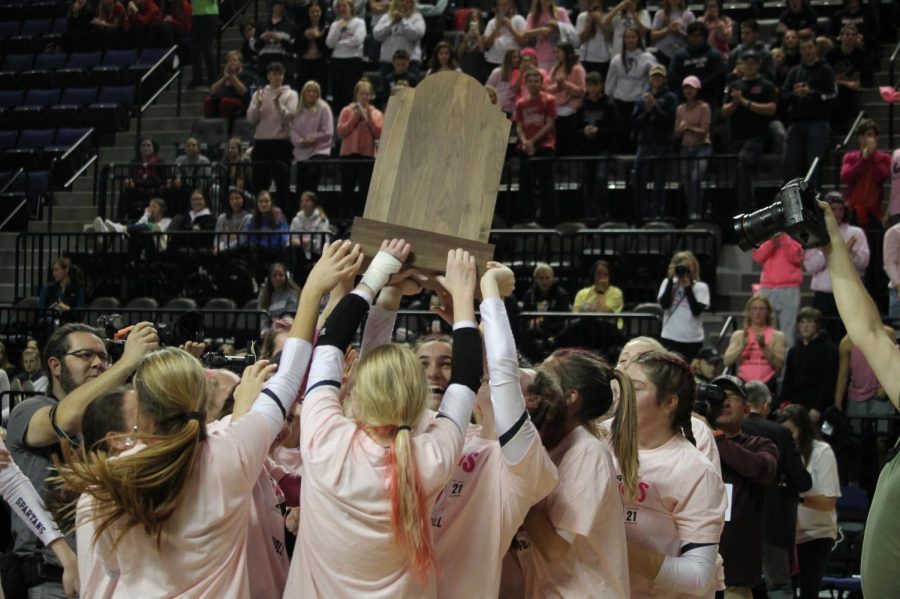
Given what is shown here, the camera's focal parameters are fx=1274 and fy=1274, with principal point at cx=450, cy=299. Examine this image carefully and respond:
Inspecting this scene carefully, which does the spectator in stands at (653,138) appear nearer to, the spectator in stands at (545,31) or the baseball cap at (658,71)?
the baseball cap at (658,71)

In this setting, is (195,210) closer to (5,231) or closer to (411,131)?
(5,231)

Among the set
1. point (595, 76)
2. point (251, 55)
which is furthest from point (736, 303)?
point (251, 55)

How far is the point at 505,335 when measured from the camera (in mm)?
3705

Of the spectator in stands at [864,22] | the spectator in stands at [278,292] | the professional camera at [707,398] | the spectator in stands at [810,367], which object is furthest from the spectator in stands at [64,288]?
the spectator in stands at [864,22]

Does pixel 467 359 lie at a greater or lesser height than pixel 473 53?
lesser

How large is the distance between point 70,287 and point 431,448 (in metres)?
10.5

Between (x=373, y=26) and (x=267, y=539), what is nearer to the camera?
(x=267, y=539)

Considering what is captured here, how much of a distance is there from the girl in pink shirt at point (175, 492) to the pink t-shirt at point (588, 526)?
904mm

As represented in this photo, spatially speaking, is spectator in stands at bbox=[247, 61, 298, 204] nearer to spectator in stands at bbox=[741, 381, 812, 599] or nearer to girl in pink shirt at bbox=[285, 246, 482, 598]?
→ spectator in stands at bbox=[741, 381, 812, 599]

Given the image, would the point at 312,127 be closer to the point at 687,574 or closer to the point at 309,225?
the point at 309,225

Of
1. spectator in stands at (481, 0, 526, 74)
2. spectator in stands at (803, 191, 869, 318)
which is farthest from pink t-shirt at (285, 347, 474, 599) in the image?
spectator in stands at (481, 0, 526, 74)

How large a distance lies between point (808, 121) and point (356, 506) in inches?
428

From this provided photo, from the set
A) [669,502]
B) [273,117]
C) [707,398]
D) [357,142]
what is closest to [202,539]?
[669,502]

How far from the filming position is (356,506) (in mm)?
3553
